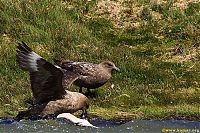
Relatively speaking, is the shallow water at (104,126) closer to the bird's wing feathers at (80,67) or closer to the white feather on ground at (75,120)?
the white feather on ground at (75,120)

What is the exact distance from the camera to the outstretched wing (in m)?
10.5

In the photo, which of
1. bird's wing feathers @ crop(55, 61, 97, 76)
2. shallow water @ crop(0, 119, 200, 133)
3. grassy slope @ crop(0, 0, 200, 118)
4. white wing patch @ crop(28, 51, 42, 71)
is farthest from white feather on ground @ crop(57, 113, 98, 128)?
bird's wing feathers @ crop(55, 61, 97, 76)

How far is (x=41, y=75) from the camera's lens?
34.9 ft

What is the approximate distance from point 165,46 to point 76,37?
2236 millimetres

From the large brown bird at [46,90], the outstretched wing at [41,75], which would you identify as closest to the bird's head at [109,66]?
the large brown bird at [46,90]

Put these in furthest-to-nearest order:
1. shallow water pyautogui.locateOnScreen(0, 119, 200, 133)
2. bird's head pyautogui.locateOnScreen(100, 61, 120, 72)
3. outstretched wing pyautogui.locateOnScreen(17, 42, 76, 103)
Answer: bird's head pyautogui.locateOnScreen(100, 61, 120, 72) → shallow water pyautogui.locateOnScreen(0, 119, 200, 133) → outstretched wing pyautogui.locateOnScreen(17, 42, 76, 103)

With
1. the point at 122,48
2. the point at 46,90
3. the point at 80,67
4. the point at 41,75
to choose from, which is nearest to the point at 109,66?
the point at 80,67

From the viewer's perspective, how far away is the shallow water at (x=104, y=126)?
34.9ft

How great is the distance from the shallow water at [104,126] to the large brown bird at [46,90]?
28cm

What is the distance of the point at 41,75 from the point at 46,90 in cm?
51

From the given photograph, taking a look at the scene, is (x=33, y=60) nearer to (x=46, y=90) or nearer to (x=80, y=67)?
(x=46, y=90)

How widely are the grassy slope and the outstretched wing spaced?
41.6 inches

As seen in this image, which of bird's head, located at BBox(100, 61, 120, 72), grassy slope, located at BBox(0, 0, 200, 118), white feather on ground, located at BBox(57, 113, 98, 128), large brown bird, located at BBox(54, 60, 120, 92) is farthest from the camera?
bird's head, located at BBox(100, 61, 120, 72)

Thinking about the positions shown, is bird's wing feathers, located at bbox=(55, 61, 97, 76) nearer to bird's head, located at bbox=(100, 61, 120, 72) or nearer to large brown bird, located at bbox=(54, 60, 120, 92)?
large brown bird, located at bbox=(54, 60, 120, 92)
